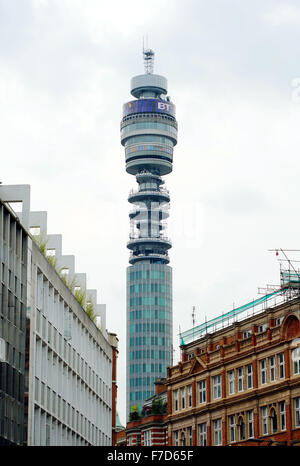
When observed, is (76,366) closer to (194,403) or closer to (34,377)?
(34,377)

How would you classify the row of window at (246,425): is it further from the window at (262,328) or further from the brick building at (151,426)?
the window at (262,328)

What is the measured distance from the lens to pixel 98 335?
72.9 m

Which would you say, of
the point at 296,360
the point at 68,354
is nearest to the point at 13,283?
the point at 68,354

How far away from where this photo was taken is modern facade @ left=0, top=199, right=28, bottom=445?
42594 millimetres

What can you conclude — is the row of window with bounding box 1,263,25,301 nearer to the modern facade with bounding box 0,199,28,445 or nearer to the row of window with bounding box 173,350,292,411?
the modern facade with bounding box 0,199,28,445

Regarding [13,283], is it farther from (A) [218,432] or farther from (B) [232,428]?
(A) [218,432]

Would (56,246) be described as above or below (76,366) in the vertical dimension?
above

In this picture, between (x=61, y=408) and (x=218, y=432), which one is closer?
(x=61, y=408)

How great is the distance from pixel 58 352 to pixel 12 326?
11399 millimetres

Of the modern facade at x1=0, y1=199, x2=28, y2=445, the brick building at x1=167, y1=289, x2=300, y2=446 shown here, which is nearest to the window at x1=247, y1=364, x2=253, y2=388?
the brick building at x1=167, y1=289, x2=300, y2=446

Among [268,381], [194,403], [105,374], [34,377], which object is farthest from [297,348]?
[34,377]

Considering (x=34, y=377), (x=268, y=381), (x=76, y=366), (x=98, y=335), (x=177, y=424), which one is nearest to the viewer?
(x=34, y=377)

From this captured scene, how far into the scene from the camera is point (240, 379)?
289ft

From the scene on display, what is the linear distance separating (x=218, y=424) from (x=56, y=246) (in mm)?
36942
